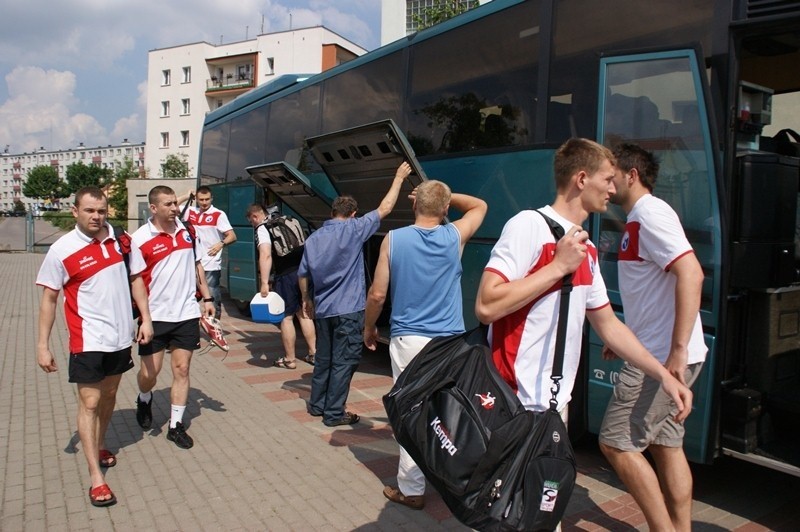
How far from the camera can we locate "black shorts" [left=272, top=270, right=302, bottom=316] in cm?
805

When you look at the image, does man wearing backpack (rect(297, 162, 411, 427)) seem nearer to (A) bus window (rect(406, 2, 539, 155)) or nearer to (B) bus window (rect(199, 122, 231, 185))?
(A) bus window (rect(406, 2, 539, 155))

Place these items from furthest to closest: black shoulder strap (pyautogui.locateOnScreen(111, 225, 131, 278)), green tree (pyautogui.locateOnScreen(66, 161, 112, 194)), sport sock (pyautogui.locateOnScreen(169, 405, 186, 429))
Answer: green tree (pyautogui.locateOnScreen(66, 161, 112, 194))
sport sock (pyautogui.locateOnScreen(169, 405, 186, 429))
black shoulder strap (pyautogui.locateOnScreen(111, 225, 131, 278))

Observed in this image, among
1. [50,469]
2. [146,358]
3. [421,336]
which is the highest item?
[421,336]

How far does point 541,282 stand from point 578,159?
0.53m

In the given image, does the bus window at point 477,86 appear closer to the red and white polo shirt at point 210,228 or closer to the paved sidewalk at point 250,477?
the paved sidewalk at point 250,477

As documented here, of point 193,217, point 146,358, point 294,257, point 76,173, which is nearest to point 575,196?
point 146,358

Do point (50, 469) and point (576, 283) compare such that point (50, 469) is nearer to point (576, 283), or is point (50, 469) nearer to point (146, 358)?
point (146, 358)

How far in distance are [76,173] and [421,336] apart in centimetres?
10880

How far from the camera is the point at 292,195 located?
9328mm

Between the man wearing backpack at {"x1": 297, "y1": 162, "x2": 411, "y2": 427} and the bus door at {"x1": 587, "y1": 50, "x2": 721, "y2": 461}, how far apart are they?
186 cm

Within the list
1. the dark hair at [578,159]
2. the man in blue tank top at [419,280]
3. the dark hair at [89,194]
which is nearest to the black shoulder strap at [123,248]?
the dark hair at [89,194]

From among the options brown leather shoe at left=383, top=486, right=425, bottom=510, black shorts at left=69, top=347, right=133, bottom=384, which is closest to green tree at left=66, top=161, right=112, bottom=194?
black shorts at left=69, top=347, right=133, bottom=384

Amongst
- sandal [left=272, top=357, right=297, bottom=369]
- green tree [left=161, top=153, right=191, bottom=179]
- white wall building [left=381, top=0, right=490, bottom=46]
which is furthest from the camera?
green tree [left=161, top=153, right=191, bottom=179]

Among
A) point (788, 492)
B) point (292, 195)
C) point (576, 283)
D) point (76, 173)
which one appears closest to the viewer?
point (576, 283)
